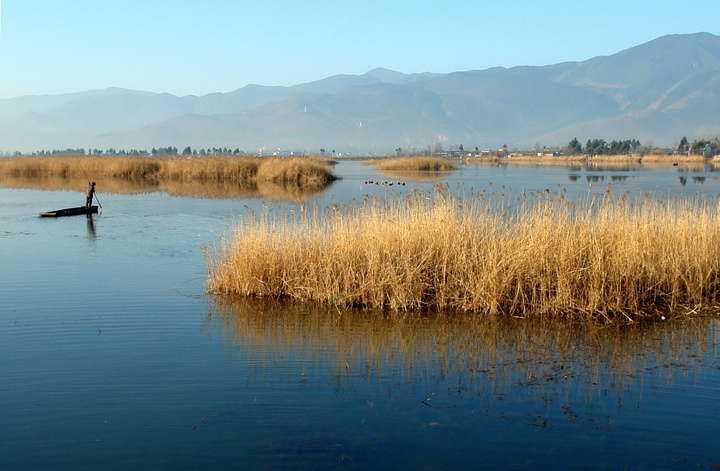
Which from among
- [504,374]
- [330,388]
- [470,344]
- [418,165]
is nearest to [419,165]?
[418,165]

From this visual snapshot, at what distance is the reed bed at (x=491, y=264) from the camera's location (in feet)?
35.6

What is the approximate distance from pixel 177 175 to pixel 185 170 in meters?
0.87

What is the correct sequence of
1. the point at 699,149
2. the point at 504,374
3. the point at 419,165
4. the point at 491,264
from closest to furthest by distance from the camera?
the point at 504,374 < the point at 491,264 < the point at 419,165 < the point at 699,149

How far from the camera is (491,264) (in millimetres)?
10844

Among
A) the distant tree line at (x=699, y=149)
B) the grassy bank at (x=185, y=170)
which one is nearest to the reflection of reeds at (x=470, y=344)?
the grassy bank at (x=185, y=170)

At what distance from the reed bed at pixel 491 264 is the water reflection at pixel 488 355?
488 mm

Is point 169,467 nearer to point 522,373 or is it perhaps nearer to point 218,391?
point 218,391

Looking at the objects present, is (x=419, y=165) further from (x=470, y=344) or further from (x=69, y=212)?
(x=470, y=344)

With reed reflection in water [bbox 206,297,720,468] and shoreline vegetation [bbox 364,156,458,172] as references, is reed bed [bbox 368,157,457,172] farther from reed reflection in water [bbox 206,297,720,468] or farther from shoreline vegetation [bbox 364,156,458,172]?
reed reflection in water [bbox 206,297,720,468]

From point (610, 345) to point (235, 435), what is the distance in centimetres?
553

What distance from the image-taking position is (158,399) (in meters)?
7.39

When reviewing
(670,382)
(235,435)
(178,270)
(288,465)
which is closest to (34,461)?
(235,435)

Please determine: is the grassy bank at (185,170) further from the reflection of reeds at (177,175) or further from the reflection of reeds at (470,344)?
the reflection of reeds at (470,344)

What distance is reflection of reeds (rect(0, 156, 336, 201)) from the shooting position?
42188 mm
